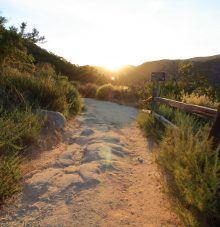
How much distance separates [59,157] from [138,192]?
1.88m

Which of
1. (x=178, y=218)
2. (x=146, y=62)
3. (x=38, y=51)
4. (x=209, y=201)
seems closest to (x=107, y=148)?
(x=178, y=218)

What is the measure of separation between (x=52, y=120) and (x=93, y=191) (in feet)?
12.2

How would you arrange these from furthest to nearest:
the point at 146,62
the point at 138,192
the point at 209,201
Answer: the point at 146,62, the point at 138,192, the point at 209,201

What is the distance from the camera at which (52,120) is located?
7320mm

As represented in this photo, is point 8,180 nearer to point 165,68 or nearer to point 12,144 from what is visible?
point 12,144

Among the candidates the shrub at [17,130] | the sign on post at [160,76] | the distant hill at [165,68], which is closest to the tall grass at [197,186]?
the shrub at [17,130]

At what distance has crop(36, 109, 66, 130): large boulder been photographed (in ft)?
22.9

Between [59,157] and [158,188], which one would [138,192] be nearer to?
[158,188]

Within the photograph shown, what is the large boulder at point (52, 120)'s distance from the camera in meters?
6.98

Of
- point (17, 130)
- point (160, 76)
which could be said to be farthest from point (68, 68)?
point (17, 130)

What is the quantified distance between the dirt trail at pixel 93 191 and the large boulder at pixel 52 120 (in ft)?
3.71

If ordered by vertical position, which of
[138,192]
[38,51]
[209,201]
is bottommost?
[138,192]

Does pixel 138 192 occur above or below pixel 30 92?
below

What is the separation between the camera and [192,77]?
725 inches
